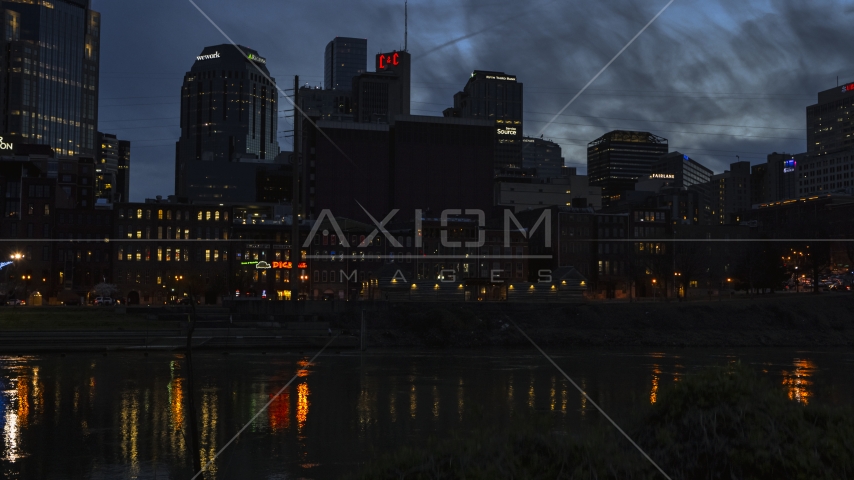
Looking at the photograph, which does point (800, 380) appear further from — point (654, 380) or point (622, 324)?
point (622, 324)

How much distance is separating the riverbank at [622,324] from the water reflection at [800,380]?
735 inches

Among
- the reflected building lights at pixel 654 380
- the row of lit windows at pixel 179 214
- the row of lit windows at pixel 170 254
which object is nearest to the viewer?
the reflected building lights at pixel 654 380

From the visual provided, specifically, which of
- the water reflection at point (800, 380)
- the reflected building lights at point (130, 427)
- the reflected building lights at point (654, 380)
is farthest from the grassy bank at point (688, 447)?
the water reflection at point (800, 380)

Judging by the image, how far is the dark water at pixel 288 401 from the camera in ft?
85.0

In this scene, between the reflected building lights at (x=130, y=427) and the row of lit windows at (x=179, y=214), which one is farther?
the row of lit windows at (x=179, y=214)

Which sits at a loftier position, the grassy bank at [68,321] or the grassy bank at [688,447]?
the grassy bank at [688,447]

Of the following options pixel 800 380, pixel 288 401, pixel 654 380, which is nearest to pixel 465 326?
pixel 654 380

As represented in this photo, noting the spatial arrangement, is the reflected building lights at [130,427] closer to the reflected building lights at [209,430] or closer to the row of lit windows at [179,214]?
the reflected building lights at [209,430]

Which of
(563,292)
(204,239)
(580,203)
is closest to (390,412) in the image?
(563,292)

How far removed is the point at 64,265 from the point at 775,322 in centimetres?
10307

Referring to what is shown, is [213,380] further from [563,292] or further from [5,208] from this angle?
[5,208]

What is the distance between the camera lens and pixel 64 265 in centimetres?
12381

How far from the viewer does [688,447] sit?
59.8 ft

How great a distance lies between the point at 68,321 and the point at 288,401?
45780 millimetres
